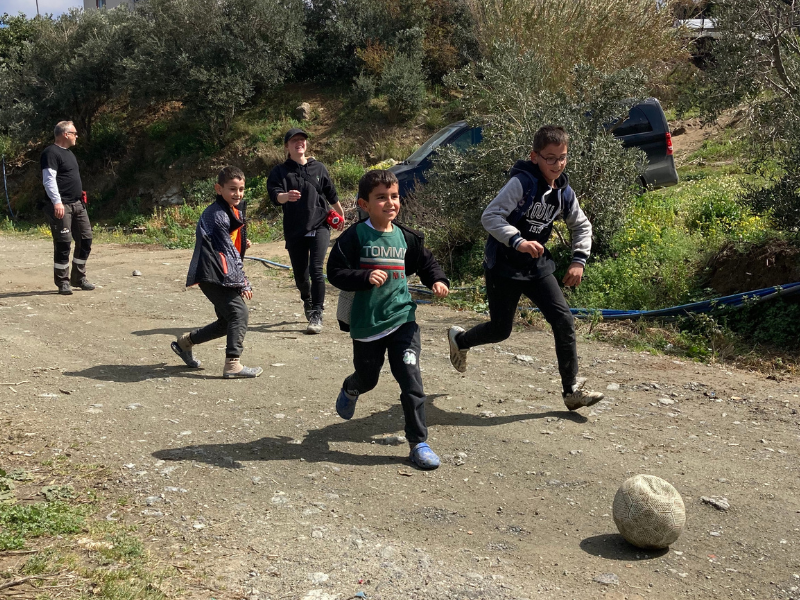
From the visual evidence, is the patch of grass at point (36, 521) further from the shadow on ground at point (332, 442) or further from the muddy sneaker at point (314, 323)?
the muddy sneaker at point (314, 323)

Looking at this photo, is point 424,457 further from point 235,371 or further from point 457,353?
point 235,371

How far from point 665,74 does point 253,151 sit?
1167 cm

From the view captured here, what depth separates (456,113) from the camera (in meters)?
21.8

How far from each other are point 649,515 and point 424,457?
1436 millimetres

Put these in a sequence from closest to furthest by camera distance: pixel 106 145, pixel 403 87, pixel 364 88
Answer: pixel 403 87 → pixel 364 88 → pixel 106 145

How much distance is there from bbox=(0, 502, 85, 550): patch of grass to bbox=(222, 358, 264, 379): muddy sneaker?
2507 millimetres

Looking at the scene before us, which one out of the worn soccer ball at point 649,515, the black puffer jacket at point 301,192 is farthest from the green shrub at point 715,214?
the worn soccer ball at point 649,515

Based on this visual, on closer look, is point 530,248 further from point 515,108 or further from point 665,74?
point 665,74

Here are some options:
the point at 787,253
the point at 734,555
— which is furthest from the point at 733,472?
the point at 787,253

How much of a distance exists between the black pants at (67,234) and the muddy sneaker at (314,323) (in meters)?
3.58

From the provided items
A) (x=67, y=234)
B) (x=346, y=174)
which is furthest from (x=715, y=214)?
(x=346, y=174)

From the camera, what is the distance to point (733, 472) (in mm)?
4602

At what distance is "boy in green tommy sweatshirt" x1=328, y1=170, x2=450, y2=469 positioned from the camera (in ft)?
15.2

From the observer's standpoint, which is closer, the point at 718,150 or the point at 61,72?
the point at 718,150
